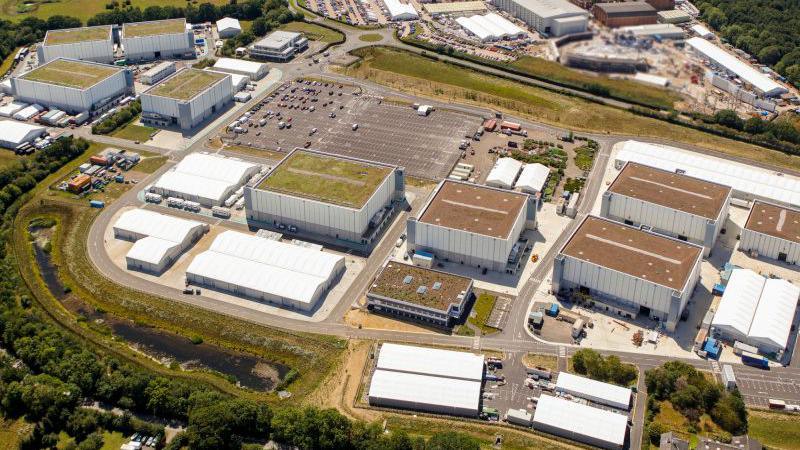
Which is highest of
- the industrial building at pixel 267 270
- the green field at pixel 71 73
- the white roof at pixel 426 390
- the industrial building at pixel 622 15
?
the industrial building at pixel 622 15

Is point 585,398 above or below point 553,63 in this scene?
below

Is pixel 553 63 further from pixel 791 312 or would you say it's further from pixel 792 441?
pixel 792 441

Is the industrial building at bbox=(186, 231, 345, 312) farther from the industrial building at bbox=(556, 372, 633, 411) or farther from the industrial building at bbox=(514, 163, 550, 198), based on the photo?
the industrial building at bbox=(514, 163, 550, 198)

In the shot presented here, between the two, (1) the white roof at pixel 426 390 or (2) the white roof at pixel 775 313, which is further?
(2) the white roof at pixel 775 313

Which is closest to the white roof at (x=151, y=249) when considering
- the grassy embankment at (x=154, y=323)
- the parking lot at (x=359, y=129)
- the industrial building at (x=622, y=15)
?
the grassy embankment at (x=154, y=323)

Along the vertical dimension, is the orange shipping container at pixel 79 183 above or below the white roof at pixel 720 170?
below

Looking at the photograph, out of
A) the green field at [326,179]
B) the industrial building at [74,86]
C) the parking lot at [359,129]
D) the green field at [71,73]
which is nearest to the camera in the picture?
the green field at [326,179]

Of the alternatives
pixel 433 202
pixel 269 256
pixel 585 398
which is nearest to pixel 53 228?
pixel 269 256

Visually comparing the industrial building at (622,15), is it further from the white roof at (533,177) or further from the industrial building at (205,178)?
the industrial building at (205,178)
